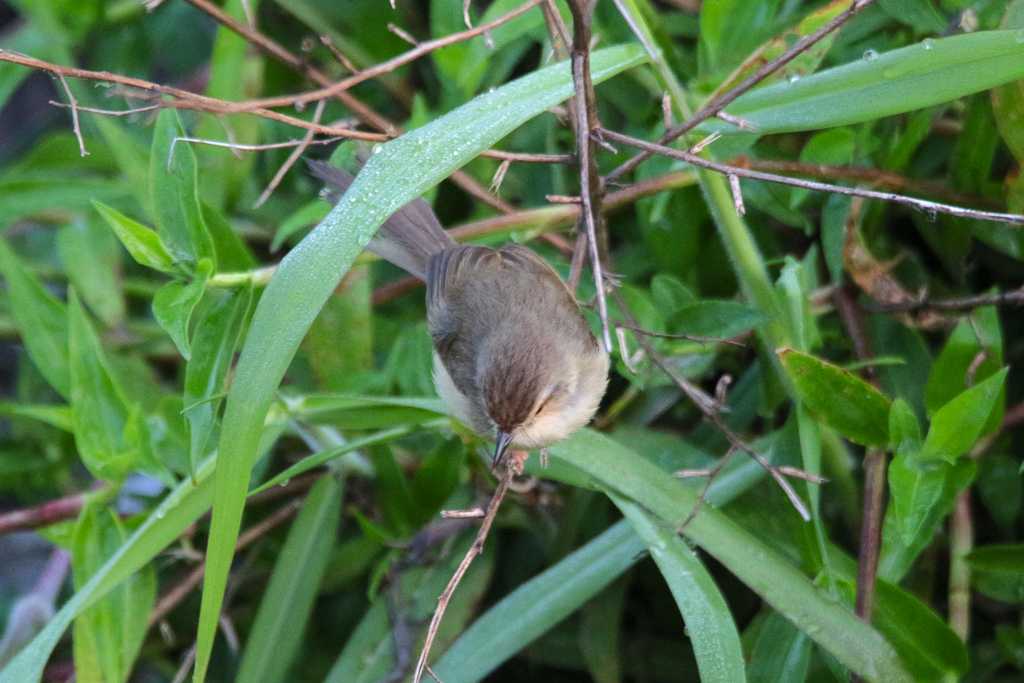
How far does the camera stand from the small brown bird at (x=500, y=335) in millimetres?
2254

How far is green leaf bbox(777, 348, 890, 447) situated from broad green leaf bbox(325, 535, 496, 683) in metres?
0.86

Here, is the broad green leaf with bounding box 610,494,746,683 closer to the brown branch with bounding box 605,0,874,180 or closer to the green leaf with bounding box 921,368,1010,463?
the green leaf with bounding box 921,368,1010,463

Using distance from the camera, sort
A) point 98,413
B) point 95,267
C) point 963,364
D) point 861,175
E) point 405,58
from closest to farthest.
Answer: point 405,58
point 963,364
point 98,413
point 861,175
point 95,267

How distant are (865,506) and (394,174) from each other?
3.65ft

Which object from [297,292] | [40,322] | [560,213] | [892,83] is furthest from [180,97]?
[892,83]

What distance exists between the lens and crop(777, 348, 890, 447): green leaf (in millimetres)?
2172

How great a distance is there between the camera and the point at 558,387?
7.60 feet

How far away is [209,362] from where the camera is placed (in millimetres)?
2127

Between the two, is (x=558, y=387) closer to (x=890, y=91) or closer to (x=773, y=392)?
(x=773, y=392)

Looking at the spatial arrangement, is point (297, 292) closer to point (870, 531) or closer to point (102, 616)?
point (102, 616)

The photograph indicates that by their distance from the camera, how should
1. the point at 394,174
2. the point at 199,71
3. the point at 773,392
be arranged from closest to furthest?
the point at 394,174, the point at 773,392, the point at 199,71

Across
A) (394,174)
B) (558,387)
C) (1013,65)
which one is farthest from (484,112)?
(1013,65)

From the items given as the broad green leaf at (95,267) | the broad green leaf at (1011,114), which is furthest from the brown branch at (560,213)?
the broad green leaf at (95,267)

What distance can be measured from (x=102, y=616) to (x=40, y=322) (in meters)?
0.68
